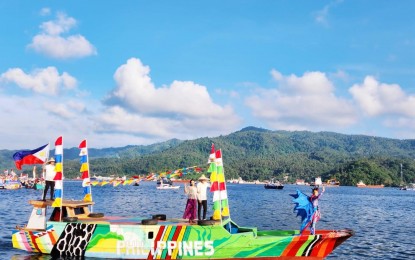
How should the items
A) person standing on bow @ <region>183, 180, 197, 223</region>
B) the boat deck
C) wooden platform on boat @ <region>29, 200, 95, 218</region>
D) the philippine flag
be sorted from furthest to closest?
the philippine flag, wooden platform on boat @ <region>29, 200, 95, 218</region>, person standing on bow @ <region>183, 180, 197, 223</region>, the boat deck

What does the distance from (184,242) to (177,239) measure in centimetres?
41

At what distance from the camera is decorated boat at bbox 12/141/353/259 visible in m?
22.2

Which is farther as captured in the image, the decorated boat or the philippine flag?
the philippine flag

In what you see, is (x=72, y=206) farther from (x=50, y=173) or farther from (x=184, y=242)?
(x=184, y=242)

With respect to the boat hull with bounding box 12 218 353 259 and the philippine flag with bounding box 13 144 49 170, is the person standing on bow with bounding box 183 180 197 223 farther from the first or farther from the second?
the philippine flag with bounding box 13 144 49 170

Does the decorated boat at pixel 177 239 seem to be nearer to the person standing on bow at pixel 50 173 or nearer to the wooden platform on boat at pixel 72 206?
the wooden platform on boat at pixel 72 206

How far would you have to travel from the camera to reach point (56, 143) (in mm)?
26281

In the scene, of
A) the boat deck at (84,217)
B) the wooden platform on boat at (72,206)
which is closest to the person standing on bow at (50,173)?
the wooden platform on boat at (72,206)

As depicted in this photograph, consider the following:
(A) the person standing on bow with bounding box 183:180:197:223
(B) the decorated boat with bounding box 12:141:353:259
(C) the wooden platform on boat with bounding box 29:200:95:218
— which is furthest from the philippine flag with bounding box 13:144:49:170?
(A) the person standing on bow with bounding box 183:180:197:223

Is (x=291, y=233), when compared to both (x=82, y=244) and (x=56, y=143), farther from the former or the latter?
(x=56, y=143)

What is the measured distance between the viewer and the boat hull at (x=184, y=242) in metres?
22.2

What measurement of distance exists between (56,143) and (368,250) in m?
24.8

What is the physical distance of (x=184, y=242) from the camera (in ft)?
73.4

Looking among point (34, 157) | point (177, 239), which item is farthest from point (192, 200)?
point (34, 157)
